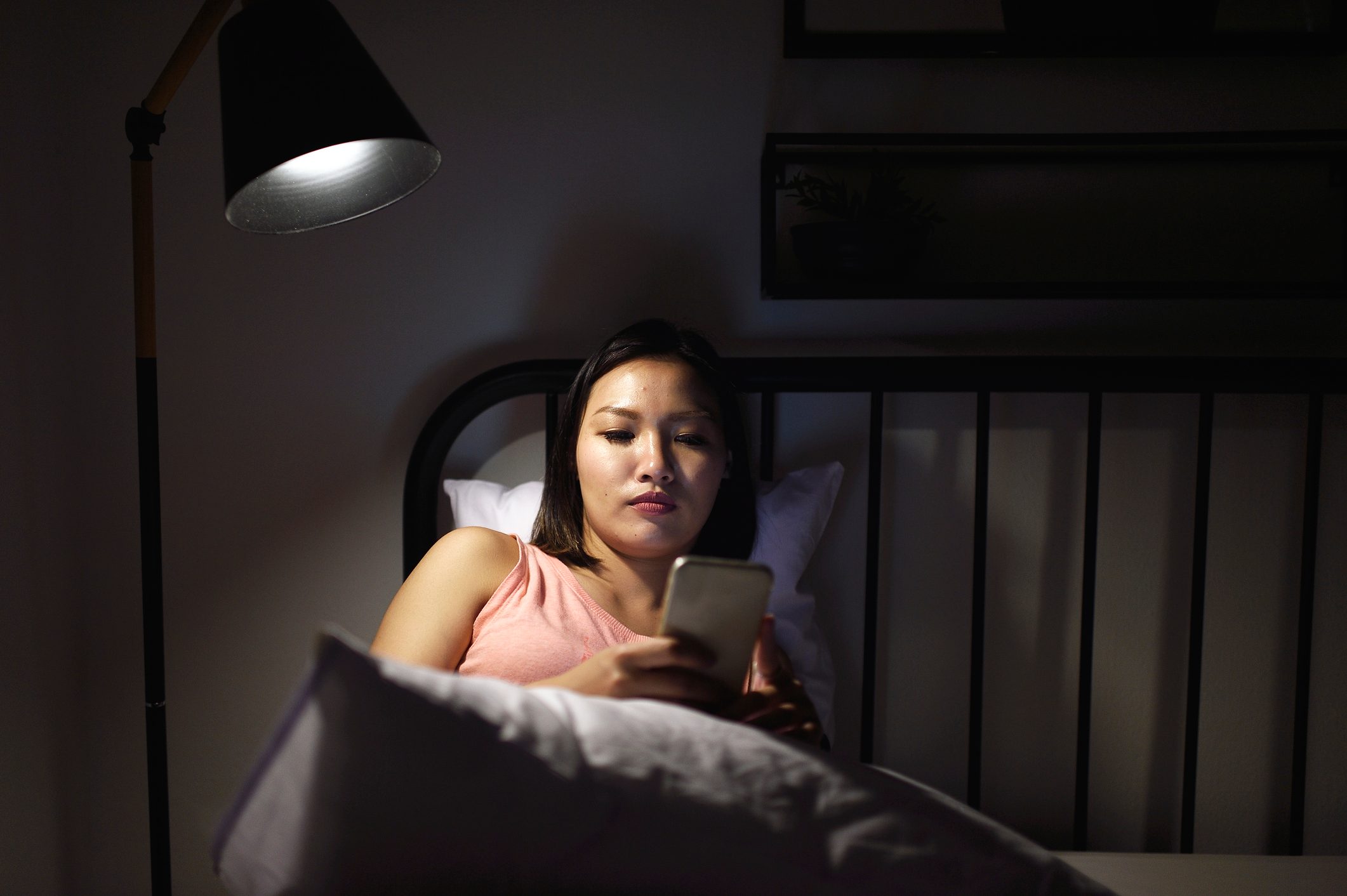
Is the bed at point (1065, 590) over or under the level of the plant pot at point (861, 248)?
under

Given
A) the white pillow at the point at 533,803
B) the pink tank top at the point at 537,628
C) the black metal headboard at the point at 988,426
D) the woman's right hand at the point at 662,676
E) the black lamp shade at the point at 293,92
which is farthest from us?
the black metal headboard at the point at 988,426

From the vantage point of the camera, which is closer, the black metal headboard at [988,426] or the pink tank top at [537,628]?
the pink tank top at [537,628]

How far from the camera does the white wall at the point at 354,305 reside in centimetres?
137

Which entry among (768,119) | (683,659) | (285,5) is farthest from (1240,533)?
(285,5)

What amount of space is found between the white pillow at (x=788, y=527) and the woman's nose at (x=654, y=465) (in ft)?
0.82

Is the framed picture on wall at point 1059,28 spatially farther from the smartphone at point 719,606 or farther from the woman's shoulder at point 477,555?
the smartphone at point 719,606

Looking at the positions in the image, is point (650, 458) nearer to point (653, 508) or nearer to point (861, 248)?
point (653, 508)

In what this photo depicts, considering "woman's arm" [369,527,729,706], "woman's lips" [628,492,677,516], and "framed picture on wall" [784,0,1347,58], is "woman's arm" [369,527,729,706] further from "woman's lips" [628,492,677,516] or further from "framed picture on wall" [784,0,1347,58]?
"framed picture on wall" [784,0,1347,58]

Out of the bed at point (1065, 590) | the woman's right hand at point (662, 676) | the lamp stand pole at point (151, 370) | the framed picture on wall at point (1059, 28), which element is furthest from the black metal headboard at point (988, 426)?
the woman's right hand at point (662, 676)

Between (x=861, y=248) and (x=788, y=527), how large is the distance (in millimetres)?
423

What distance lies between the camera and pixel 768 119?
1.38 meters

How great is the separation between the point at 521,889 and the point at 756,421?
89cm

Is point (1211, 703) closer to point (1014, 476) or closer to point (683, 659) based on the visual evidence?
point (1014, 476)

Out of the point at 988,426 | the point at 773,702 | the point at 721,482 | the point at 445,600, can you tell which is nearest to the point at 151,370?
the point at 445,600
